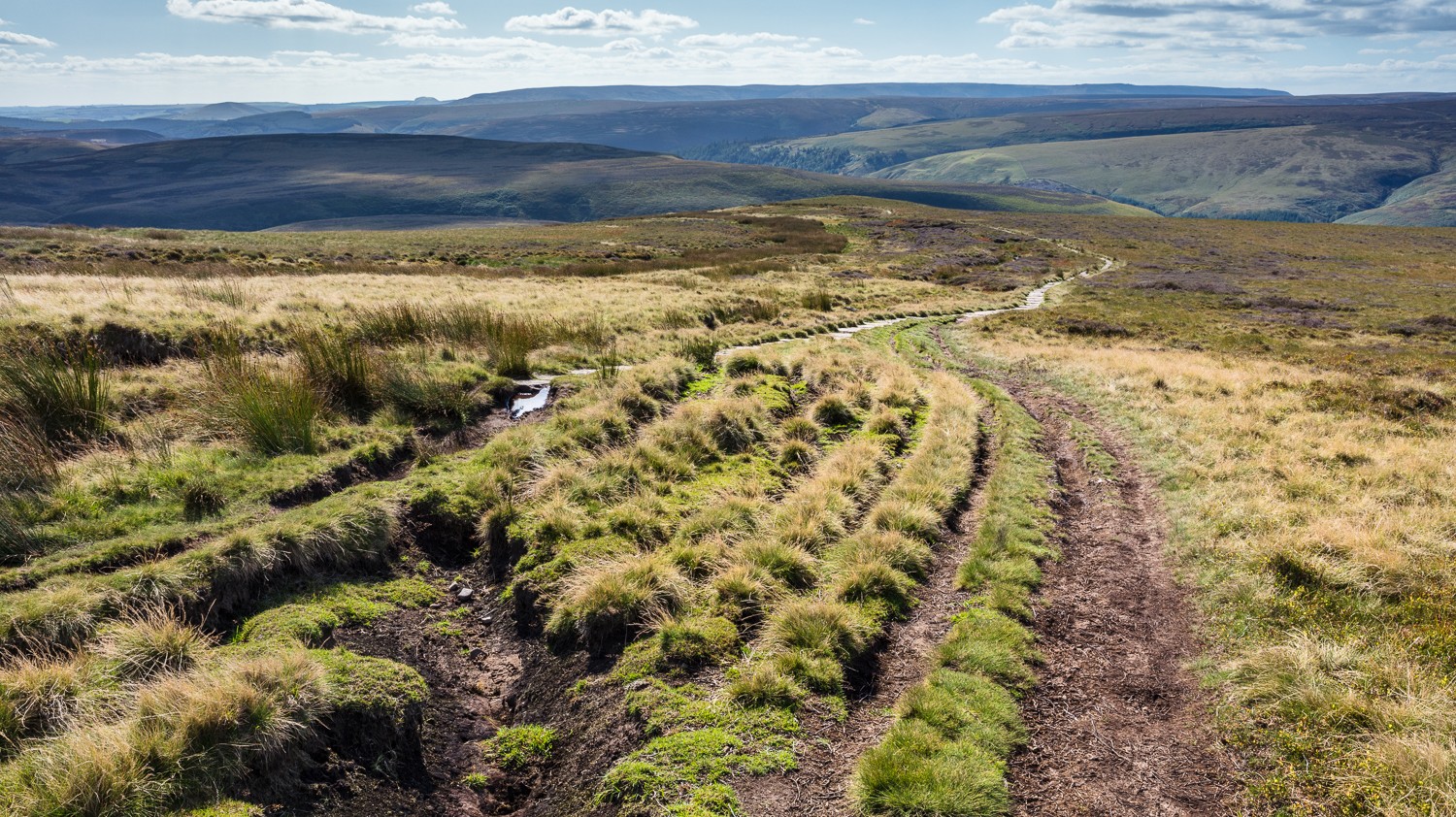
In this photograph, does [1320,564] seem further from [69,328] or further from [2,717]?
[69,328]

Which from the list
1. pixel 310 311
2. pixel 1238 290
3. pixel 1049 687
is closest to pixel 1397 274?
pixel 1238 290

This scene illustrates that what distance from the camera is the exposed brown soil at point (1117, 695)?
5.54 metres

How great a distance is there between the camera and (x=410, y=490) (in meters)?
9.88

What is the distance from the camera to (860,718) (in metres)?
6.35

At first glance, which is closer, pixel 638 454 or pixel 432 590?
pixel 432 590

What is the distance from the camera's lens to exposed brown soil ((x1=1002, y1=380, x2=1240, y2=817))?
5543mm

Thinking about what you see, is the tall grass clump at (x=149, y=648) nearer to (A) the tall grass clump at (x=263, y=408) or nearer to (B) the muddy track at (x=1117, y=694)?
(A) the tall grass clump at (x=263, y=408)

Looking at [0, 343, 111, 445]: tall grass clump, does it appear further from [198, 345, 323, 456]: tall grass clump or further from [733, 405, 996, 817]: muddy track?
[733, 405, 996, 817]: muddy track

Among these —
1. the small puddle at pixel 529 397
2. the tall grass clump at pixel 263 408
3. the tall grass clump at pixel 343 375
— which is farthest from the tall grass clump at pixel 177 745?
the small puddle at pixel 529 397

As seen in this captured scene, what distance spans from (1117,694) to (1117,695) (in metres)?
0.01

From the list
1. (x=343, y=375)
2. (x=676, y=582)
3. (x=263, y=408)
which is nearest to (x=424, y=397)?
(x=343, y=375)

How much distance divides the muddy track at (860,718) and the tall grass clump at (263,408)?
902 centimetres

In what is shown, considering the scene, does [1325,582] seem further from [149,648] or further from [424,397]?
[424,397]

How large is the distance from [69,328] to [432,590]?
1299cm
